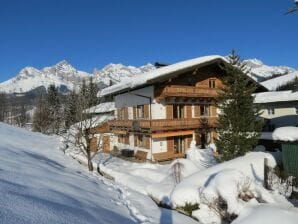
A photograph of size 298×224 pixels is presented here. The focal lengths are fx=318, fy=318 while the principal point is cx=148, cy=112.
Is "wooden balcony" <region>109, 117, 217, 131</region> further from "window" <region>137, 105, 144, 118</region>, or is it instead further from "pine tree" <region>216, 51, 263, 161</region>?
"pine tree" <region>216, 51, 263, 161</region>

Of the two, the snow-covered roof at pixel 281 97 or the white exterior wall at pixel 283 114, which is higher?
the snow-covered roof at pixel 281 97

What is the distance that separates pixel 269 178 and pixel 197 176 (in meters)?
4.14

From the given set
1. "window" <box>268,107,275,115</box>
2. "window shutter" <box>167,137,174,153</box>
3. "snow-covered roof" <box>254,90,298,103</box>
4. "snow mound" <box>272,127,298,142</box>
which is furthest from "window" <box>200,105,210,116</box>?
"snow mound" <box>272,127,298,142</box>

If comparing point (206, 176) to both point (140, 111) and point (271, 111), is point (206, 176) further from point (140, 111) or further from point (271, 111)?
point (271, 111)

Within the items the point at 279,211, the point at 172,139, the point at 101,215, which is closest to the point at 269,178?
the point at 279,211

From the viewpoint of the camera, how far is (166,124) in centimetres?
2745

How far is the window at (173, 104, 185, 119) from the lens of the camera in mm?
29844

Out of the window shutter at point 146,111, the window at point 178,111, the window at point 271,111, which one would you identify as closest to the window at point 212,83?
the window at point 178,111

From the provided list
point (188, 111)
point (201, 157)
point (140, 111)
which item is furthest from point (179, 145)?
point (140, 111)

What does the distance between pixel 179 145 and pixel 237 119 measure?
1069 centimetres

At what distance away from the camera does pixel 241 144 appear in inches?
787

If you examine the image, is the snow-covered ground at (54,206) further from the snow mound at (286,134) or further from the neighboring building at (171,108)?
the neighboring building at (171,108)

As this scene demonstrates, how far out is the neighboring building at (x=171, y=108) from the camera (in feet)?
91.4

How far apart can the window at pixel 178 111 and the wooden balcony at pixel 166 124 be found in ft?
4.04
